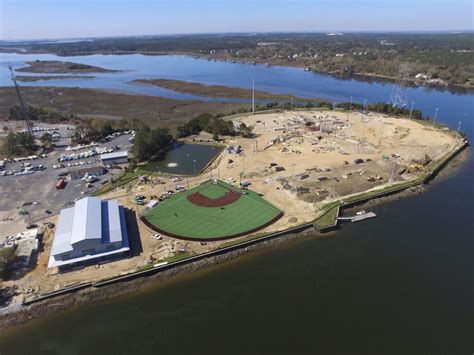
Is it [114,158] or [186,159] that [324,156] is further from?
[114,158]

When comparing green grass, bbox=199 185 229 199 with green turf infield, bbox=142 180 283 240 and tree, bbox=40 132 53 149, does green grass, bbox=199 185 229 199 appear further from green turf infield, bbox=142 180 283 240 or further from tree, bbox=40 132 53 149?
tree, bbox=40 132 53 149

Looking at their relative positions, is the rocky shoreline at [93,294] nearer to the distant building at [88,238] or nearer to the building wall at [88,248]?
the distant building at [88,238]

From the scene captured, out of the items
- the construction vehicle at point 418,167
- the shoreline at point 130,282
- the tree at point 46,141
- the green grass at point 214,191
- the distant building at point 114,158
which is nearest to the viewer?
the shoreline at point 130,282

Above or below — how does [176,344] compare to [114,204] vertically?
below

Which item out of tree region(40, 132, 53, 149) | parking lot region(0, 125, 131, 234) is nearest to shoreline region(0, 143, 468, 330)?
parking lot region(0, 125, 131, 234)

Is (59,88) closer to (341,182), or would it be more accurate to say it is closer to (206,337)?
(341,182)

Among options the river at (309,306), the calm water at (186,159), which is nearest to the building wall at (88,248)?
the river at (309,306)

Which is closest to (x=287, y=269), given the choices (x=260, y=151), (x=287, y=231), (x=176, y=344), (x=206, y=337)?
(x=287, y=231)
